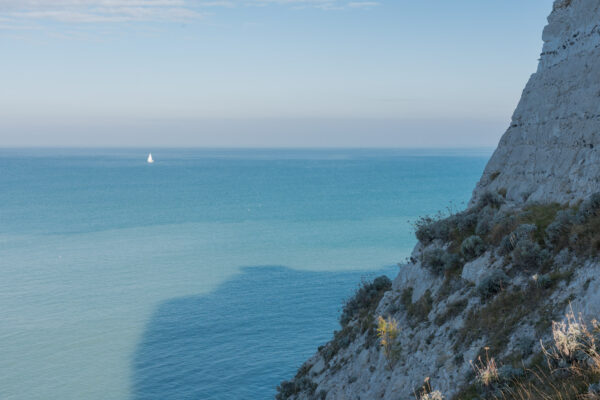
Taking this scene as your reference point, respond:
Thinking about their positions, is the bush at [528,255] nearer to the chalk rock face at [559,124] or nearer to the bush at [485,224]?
the bush at [485,224]

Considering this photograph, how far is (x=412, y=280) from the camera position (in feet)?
75.1

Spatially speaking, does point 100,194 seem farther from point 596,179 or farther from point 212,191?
point 596,179

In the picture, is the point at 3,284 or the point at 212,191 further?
the point at 212,191

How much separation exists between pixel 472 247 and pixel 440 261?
5.68 feet

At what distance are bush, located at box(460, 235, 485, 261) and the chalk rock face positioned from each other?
10.6ft

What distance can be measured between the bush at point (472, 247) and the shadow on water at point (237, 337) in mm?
24936

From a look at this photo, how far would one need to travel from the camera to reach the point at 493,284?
16.5 meters

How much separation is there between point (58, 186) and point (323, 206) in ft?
352

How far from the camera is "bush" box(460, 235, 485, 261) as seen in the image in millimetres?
19062

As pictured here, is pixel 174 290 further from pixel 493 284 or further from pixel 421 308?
pixel 493 284

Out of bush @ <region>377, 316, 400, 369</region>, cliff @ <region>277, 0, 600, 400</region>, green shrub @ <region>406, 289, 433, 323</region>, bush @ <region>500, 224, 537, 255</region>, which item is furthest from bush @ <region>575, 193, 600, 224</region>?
bush @ <region>377, 316, 400, 369</region>

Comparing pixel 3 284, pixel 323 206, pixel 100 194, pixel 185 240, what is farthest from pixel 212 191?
pixel 3 284

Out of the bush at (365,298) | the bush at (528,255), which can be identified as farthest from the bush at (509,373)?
the bush at (365,298)

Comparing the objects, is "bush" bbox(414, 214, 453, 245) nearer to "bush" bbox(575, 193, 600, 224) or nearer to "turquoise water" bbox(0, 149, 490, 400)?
"bush" bbox(575, 193, 600, 224)
